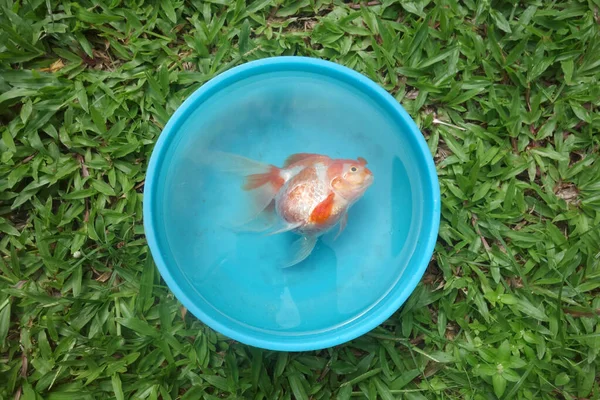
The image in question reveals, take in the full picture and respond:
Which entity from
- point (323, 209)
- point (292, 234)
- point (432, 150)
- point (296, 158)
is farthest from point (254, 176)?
point (432, 150)

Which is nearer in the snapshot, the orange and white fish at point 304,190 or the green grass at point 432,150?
the orange and white fish at point 304,190

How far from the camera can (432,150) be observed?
221 cm

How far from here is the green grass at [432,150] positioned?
6.84 feet

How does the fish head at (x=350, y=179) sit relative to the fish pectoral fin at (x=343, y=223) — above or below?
above

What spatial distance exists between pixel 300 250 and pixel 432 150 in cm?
75

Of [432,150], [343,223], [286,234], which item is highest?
[432,150]

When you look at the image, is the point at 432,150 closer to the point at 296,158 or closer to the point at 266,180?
the point at 296,158

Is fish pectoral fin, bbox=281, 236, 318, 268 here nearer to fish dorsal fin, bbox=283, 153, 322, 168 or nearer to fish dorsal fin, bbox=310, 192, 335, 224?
fish dorsal fin, bbox=310, 192, 335, 224

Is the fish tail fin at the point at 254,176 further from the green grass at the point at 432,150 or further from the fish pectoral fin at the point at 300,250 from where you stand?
the green grass at the point at 432,150

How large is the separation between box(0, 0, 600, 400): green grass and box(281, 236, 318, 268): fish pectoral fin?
0.42 m

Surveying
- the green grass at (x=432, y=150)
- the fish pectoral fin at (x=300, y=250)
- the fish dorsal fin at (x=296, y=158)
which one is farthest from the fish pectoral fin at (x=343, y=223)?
the green grass at (x=432, y=150)

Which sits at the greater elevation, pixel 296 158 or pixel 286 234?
pixel 296 158

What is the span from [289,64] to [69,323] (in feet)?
4.71

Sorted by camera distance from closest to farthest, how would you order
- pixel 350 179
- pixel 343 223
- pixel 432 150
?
1. pixel 350 179
2. pixel 343 223
3. pixel 432 150
